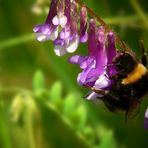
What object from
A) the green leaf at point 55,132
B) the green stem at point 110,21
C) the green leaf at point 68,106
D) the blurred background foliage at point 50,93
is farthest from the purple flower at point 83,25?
the green leaf at point 55,132

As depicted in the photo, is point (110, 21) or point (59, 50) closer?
point (59, 50)

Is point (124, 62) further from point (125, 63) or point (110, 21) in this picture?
point (110, 21)

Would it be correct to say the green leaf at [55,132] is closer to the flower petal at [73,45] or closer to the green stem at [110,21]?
the green stem at [110,21]

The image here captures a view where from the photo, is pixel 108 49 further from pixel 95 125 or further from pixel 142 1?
pixel 142 1

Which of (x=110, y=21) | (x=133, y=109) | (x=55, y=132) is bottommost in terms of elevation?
(x=55, y=132)

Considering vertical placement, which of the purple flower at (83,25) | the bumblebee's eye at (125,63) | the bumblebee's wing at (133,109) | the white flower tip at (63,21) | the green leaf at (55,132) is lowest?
the green leaf at (55,132)

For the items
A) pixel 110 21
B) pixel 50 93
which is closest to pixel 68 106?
pixel 50 93

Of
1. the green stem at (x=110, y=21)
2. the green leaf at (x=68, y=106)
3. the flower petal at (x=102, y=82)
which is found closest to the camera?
the flower petal at (x=102, y=82)
